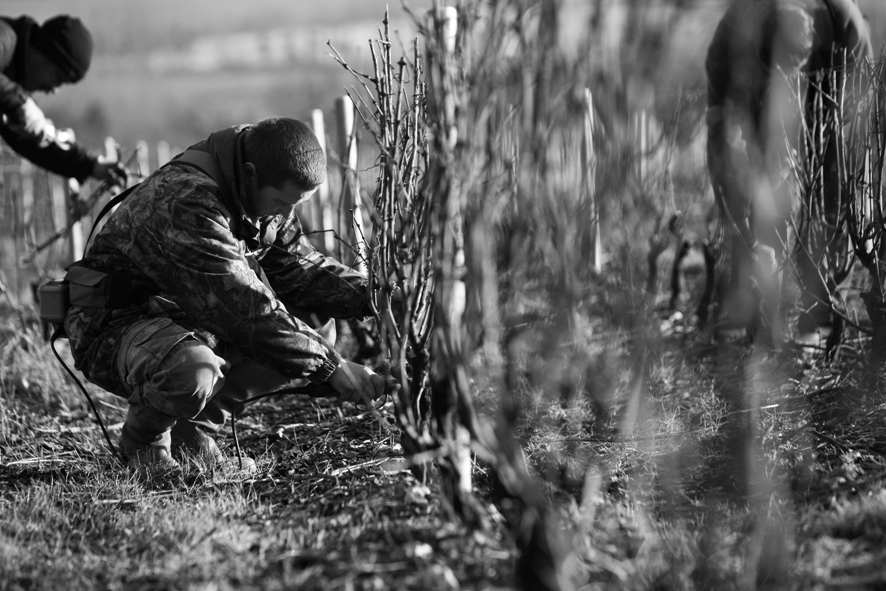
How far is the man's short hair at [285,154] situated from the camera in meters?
2.41

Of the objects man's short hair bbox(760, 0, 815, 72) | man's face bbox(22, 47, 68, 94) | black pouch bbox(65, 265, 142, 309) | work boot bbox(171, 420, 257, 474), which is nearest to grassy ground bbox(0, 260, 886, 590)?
work boot bbox(171, 420, 257, 474)

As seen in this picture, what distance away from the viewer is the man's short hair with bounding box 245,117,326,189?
94.9 inches

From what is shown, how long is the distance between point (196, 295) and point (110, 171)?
1.87 metres

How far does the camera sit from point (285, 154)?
2406mm

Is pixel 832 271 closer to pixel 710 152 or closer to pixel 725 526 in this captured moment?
pixel 710 152

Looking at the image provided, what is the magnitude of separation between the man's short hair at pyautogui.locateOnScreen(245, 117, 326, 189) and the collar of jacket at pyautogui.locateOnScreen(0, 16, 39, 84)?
225 cm

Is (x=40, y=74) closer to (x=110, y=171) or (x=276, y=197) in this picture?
(x=110, y=171)

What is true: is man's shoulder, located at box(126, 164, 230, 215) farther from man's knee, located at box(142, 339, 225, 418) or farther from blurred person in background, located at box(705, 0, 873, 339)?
blurred person in background, located at box(705, 0, 873, 339)

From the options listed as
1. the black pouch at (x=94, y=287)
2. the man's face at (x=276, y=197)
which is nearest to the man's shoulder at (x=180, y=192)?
the man's face at (x=276, y=197)

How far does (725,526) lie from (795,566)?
288 millimetres

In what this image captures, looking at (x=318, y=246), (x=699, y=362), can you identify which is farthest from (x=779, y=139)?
(x=318, y=246)

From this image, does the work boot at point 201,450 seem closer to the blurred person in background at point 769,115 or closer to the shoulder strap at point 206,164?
the shoulder strap at point 206,164

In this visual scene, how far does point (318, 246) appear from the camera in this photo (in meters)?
4.09

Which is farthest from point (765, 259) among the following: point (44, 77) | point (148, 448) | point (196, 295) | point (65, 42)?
point (44, 77)
